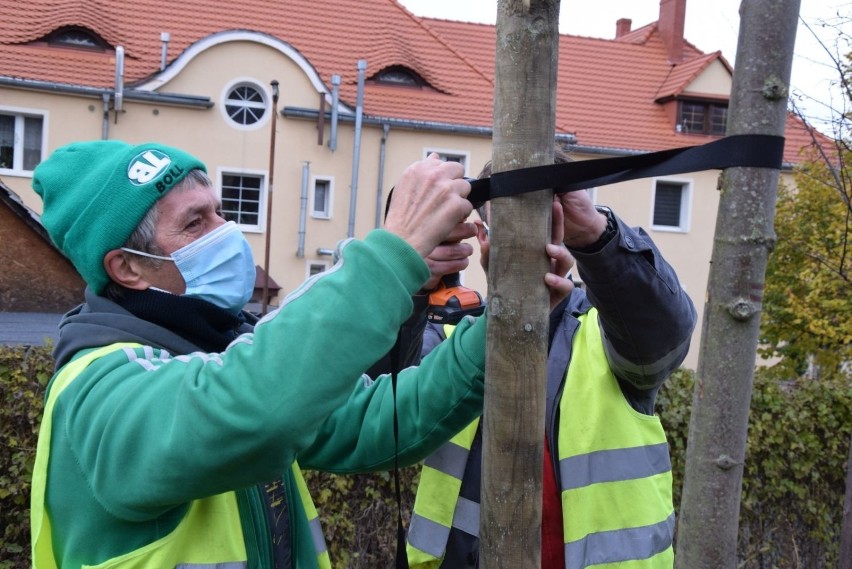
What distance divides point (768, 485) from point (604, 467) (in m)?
3.56

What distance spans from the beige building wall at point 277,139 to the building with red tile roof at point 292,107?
0.04 metres

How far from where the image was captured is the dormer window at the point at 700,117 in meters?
27.8

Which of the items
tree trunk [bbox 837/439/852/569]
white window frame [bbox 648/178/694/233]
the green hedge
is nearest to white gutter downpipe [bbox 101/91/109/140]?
Answer: white window frame [bbox 648/178/694/233]

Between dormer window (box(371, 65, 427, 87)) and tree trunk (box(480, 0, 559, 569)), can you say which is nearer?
tree trunk (box(480, 0, 559, 569))

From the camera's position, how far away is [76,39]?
23.4m

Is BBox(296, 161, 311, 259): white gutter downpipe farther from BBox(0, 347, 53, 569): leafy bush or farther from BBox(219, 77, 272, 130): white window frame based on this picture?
BBox(0, 347, 53, 569): leafy bush

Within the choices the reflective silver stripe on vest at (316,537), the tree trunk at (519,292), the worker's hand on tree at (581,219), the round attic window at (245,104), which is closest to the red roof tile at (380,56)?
the round attic window at (245,104)

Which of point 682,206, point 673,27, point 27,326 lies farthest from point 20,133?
point 673,27

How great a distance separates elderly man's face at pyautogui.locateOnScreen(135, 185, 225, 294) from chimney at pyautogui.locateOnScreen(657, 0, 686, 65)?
102 ft

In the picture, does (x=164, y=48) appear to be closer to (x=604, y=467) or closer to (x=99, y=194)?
(x=99, y=194)

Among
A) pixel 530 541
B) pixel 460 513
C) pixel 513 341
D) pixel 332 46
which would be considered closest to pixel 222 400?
pixel 513 341

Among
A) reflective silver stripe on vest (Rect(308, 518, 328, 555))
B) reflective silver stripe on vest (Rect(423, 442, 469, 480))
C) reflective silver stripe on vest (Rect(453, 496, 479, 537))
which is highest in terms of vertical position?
reflective silver stripe on vest (Rect(423, 442, 469, 480))

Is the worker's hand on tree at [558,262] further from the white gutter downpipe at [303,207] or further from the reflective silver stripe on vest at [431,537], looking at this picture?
the white gutter downpipe at [303,207]

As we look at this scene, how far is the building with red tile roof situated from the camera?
2219cm
